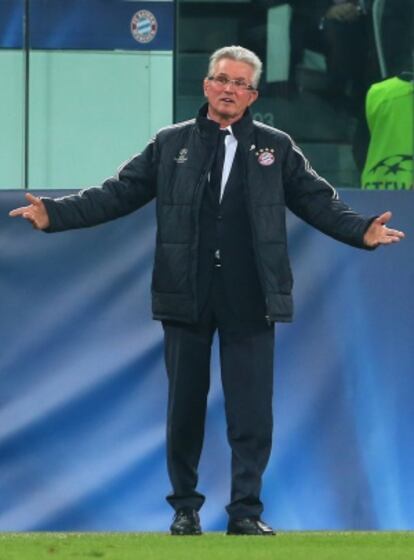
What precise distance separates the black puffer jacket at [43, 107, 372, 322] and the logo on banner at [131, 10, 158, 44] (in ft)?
13.8

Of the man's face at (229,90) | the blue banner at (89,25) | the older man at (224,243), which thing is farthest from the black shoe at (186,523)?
the blue banner at (89,25)

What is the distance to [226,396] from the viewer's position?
7.65m

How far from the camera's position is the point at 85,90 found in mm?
11883

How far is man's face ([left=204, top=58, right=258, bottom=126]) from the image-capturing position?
7.57 m

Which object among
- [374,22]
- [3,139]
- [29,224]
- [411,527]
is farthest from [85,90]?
[411,527]

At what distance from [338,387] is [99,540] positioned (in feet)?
4.47

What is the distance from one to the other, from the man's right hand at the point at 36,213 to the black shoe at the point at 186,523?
118 cm

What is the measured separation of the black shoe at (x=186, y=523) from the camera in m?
7.59

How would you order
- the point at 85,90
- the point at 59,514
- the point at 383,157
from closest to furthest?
1. the point at 59,514
2. the point at 383,157
3. the point at 85,90

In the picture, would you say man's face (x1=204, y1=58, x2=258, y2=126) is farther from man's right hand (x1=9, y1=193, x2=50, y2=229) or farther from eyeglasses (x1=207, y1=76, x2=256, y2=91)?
man's right hand (x1=9, y1=193, x2=50, y2=229)

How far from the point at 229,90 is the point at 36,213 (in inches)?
33.3

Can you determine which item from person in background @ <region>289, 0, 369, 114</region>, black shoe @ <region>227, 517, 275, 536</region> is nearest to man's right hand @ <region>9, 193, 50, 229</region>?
black shoe @ <region>227, 517, 275, 536</region>

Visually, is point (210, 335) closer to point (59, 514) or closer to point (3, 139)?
point (59, 514)

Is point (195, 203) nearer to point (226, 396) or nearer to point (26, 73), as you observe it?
point (226, 396)
